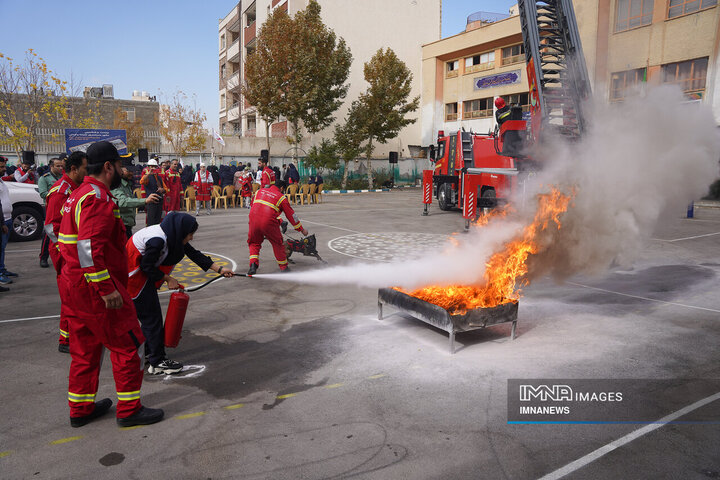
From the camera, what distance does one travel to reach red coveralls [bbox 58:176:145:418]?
3566 mm

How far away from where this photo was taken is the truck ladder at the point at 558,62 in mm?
9844

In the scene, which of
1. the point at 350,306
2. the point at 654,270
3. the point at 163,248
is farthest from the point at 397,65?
the point at 163,248

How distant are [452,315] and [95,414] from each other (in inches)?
139

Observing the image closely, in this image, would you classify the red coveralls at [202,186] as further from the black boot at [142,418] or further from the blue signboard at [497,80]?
the blue signboard at [497,80]

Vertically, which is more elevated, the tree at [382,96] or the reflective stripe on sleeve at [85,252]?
the tree at [382,96]

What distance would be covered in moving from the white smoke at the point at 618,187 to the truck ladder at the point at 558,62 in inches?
113

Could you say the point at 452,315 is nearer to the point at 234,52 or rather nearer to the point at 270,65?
the point at 270,65

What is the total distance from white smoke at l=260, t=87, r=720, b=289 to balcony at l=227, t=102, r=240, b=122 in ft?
162

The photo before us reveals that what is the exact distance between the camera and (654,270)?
9.62m

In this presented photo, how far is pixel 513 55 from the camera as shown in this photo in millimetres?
35719

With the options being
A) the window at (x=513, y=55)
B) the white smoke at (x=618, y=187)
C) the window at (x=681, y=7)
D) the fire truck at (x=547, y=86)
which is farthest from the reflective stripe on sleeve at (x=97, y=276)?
the window at (x=513, y=55)

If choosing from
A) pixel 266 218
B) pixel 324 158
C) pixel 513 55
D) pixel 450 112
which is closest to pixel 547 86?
pixel 266 218

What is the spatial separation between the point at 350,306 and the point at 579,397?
363cm

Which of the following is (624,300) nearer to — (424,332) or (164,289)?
(424,332)
